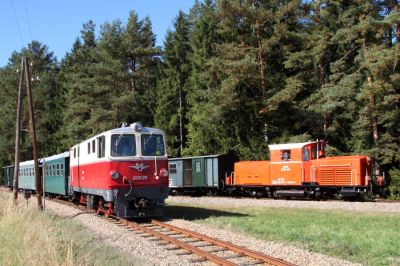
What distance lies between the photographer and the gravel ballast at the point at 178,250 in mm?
9219

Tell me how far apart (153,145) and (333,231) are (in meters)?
6.63

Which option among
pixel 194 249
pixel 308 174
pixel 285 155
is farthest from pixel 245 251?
pixel 285 155

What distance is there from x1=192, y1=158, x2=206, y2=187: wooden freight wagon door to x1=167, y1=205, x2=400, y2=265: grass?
528 inches

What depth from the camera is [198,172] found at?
32344 mm

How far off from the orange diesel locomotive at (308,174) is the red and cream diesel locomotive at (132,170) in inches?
414

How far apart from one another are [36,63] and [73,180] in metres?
56.7

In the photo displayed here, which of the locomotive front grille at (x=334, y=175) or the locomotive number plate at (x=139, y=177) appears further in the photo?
the locomotive front grille at (x=334, y=175)

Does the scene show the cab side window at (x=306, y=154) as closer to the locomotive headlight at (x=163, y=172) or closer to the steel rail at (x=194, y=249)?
the locomotive headlight at (x=163, y=172)

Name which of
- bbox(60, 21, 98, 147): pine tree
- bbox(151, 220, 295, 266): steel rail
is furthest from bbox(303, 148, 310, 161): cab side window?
bbox(60, 21, 98, 147): pine tree

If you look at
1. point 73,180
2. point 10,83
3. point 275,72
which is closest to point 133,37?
point 275,72

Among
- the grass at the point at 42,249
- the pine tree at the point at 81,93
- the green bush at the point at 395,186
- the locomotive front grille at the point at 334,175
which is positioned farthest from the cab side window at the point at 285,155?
the pine tree at the point at 81,93

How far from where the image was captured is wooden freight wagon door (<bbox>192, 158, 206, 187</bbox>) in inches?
1260

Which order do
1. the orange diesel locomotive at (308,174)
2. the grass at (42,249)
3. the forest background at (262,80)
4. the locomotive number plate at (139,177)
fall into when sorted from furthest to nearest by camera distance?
the forest background at (262,80), the orange diesel locomotive at (308,174), the locomotive number plate at (139,177), the grass at (42,249)

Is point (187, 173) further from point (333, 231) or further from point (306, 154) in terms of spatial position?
point (333, 231)
